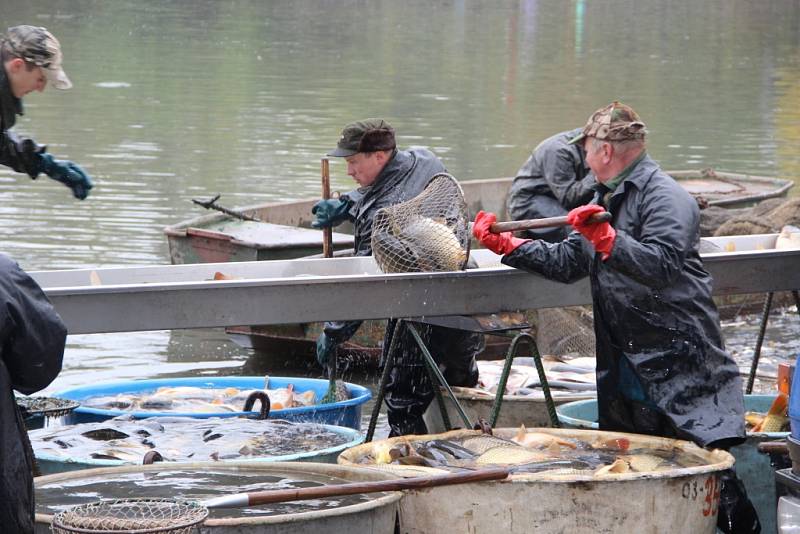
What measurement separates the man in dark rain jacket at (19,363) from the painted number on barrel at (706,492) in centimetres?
234

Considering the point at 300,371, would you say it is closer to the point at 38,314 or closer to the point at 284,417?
the point at 284,417

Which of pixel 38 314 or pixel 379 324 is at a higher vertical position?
pixel 38 314

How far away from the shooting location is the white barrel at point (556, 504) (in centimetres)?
509

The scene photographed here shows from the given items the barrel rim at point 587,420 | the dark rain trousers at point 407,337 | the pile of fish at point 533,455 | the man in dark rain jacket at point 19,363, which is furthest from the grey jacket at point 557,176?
the man in dark rain jacket at point 19,363

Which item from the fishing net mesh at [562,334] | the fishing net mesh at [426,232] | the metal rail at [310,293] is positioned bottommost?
the fishing net mesh at [562,334]

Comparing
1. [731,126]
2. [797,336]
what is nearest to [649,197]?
[797,336]

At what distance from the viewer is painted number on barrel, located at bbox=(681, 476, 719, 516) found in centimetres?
523

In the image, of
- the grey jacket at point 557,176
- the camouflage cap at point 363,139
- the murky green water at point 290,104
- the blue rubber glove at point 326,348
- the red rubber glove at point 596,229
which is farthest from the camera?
the murky green water at point 290,104

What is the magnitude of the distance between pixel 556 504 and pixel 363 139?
280 cm

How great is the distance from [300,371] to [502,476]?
258 inches

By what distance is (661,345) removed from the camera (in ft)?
18.9

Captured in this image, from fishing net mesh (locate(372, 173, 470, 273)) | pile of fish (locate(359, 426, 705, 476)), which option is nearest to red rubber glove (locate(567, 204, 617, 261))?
pile of fish (locate(359, 426, 705, 476))

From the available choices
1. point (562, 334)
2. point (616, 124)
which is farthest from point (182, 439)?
point (562, 334)

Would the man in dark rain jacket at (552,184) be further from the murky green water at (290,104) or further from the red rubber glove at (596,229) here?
the red rubber glove at (596,229)
